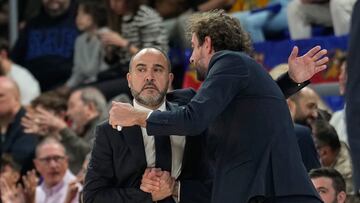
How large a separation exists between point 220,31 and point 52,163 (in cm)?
335

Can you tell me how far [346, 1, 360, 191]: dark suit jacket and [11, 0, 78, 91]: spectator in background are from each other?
7022 millimetres

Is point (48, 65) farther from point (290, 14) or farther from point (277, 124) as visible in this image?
point (277, 124)

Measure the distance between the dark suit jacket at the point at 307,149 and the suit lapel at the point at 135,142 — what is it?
1.41 meters

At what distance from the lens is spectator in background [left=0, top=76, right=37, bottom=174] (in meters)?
8.73

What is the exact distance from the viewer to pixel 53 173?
7867mm

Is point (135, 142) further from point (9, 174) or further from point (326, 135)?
point (9, 174)

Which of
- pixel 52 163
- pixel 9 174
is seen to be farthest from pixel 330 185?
pixel 9 174

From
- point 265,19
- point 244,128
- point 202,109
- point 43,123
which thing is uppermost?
point 202,109

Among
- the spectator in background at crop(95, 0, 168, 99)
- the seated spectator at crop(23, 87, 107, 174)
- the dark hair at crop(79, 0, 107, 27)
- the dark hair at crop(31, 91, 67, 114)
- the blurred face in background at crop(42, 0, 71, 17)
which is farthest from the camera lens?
the blurred face in background at crop(42, 0, 71, 17)

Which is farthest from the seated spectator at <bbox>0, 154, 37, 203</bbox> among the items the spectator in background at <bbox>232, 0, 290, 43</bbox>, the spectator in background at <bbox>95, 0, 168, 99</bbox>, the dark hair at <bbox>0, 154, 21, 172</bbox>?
the spectator in background at <bbox>232, 0, 290, 43</bbox>

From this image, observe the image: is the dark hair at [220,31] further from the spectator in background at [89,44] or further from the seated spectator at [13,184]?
the spectator in background at [89,44]

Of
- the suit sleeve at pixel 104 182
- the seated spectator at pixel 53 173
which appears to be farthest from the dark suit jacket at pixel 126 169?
the seated spectator at pixel 53 173

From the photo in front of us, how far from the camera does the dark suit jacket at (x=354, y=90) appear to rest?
12.8 ft

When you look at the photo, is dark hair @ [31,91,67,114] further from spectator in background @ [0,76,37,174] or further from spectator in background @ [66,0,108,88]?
spectator in background @ [66,0,108,88]
